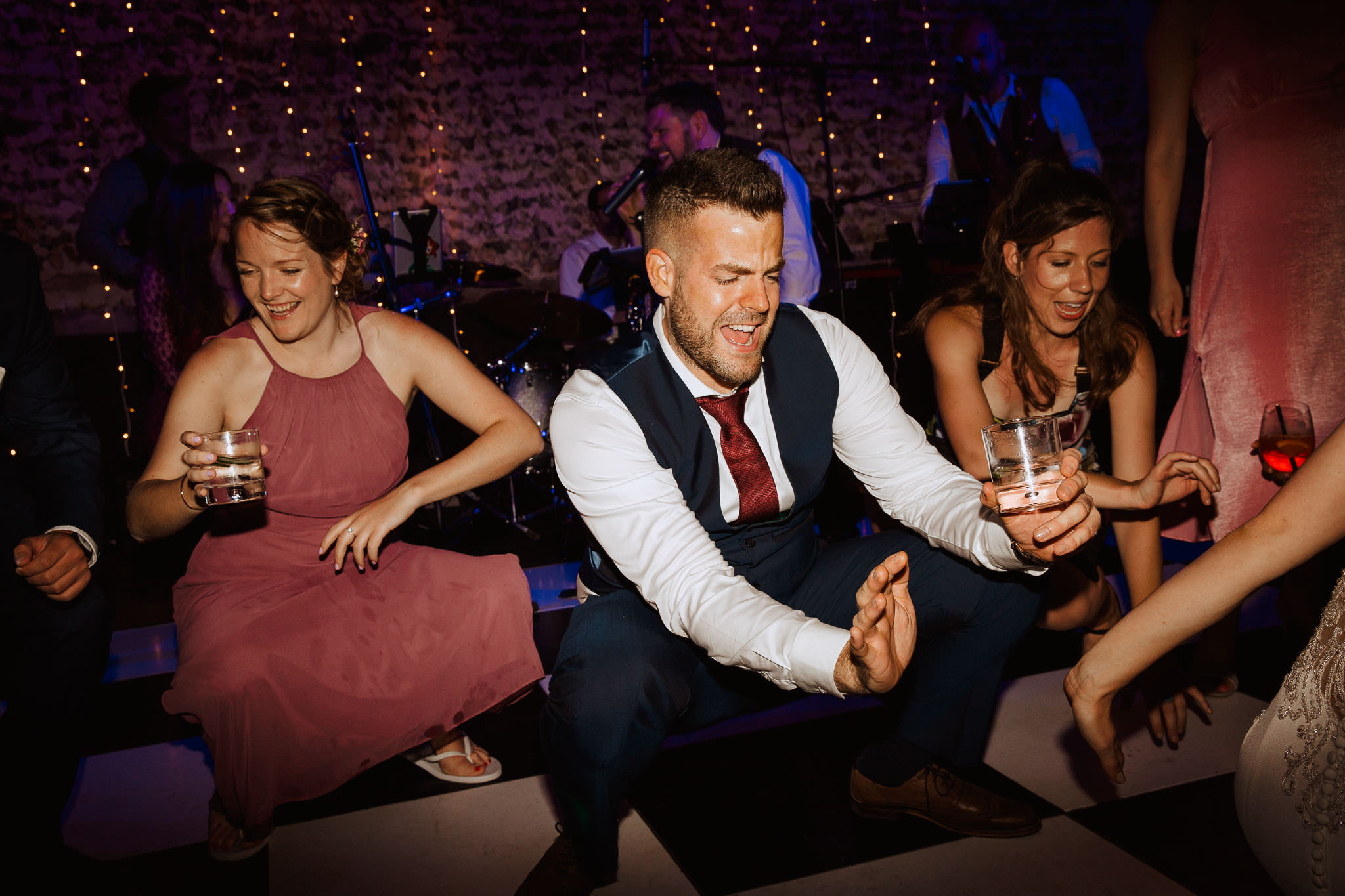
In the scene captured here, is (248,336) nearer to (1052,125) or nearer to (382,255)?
(382,255)

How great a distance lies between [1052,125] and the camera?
13.0ft

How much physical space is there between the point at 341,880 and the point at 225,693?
384mm

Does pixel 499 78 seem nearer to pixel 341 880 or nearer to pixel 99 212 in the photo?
pixel 99 212

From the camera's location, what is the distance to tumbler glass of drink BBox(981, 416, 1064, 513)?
4.13 ft

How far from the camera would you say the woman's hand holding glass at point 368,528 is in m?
1.67

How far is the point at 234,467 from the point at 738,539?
0.86 metres

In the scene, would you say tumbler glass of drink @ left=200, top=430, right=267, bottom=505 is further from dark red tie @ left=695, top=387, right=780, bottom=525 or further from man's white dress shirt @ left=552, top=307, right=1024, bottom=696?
dark red tie @ left=695, top=387, right=780, bottom=525

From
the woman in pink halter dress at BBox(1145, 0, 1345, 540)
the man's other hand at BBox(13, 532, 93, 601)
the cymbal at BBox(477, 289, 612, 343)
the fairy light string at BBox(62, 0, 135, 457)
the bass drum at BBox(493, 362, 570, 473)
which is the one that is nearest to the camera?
the man's other hand at BBox(13, 532, 93, 601)

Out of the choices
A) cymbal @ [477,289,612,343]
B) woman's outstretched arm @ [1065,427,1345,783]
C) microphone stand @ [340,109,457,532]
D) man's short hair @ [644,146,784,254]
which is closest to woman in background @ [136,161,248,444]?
microphone stand @ [340,109,457,532]

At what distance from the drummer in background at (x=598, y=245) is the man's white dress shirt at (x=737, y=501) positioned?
3.30 meters

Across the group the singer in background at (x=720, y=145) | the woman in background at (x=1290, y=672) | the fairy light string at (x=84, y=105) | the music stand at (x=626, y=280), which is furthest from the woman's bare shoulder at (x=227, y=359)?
the fairy light string at (x=84, y=105)

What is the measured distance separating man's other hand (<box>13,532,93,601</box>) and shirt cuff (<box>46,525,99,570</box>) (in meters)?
0.03

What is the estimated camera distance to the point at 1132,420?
211cm

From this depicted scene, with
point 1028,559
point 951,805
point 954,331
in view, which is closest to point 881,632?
point 1028,559
